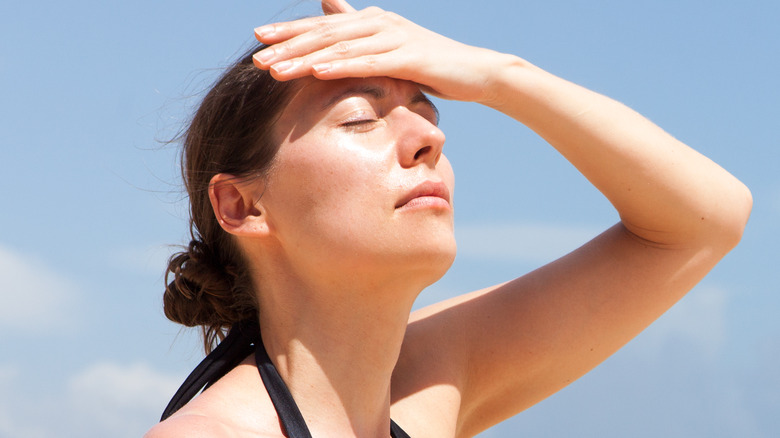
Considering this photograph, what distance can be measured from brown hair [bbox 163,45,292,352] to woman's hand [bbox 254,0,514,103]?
0.75 ft

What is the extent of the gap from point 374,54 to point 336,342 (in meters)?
0.98

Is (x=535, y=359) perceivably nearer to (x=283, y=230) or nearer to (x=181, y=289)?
(x=283, y=230)

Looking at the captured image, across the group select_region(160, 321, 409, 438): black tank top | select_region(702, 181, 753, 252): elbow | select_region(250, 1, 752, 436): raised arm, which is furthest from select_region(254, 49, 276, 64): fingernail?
select_region(702, 181, 753, 252): elbow

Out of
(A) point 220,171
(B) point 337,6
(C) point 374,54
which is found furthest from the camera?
(B) point 337,6

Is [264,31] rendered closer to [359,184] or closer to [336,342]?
[359,184]

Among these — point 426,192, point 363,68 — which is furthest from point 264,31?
point 426,192

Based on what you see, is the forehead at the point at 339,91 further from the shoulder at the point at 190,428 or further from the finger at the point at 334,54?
the shoulder at the point at 190,428

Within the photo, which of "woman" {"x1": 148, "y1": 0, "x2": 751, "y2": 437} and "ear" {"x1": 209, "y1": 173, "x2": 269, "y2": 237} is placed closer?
"woman" {"x1": 148, "y1": 0, "x2": 751, "y2": 437}

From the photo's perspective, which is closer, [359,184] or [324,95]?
[359,184]

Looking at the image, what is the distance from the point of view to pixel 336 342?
2.83 metres

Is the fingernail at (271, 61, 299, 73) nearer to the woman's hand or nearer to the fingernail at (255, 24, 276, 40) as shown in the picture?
the woman's hand

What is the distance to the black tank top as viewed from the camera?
2.68 meters

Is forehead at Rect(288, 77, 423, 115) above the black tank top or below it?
above

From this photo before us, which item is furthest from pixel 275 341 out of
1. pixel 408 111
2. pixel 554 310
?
pixel 554 310
